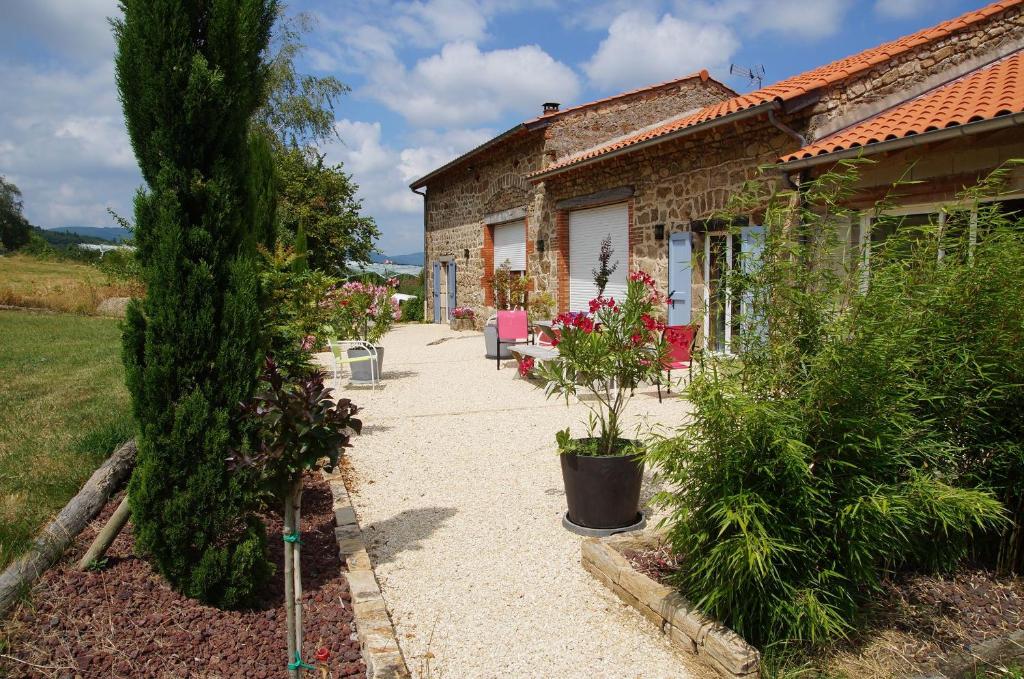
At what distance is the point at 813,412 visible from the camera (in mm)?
2297

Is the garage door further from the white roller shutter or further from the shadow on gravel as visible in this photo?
the shadow on gravel

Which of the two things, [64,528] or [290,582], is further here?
[64,528]

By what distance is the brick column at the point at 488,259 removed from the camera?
1557 centimetres

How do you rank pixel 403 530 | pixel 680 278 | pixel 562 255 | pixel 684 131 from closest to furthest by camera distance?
pixel 403 530 → pixel 684 131 → pixel 680 278 → pixel 562 255

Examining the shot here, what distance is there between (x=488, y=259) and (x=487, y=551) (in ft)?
41.2

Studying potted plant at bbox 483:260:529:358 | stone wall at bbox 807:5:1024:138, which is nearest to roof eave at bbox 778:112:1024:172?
stone wall at bbox 807:5:1024:138

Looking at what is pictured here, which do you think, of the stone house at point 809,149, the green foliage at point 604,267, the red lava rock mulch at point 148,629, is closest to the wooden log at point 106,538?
the red lava rock mulch at point 148,629

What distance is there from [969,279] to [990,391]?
0.44m

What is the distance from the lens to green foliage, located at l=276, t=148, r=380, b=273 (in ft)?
59.3

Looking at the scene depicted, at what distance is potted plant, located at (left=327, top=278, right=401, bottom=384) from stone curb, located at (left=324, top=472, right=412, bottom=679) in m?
4.75

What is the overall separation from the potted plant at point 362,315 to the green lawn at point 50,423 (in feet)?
8.52

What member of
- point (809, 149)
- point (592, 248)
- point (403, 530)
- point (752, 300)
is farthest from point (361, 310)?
point (752, 300)

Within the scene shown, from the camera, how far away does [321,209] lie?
60.8 feet

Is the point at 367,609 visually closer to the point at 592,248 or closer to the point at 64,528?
the point at 64,528
